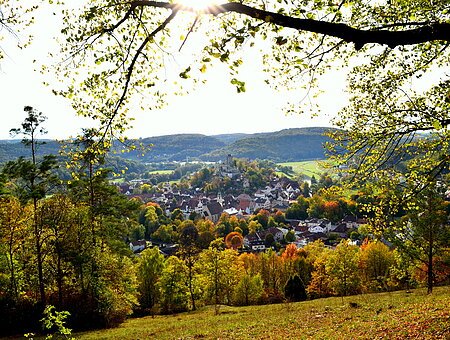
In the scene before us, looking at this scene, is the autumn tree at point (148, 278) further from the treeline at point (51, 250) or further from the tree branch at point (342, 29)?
the tree branch at point (342, 29)

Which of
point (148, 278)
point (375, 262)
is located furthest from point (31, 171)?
point (375, 262)

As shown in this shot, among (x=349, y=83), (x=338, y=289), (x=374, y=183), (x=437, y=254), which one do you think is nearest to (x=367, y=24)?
(x=349, y=83)

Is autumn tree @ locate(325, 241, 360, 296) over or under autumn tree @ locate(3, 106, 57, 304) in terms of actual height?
under

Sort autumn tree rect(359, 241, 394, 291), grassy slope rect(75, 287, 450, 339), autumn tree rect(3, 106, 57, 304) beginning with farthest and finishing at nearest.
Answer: autumn tree rect(359, 241, 394, 291)
autumn tree rect(3, 106, 57, 304)
grassy slope rect(75, 287, 450, 339)

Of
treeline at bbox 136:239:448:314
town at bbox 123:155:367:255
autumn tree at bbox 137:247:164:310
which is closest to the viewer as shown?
treeline at bbox 136:239:448:314

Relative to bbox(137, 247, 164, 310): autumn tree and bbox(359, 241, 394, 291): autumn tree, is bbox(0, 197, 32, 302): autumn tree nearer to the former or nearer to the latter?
bbox(137, 247, 164, 310): autumn tree

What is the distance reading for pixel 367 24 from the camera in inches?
291

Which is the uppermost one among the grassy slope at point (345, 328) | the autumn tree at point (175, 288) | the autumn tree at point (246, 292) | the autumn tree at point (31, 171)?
the autumn tree at point (31, 171)

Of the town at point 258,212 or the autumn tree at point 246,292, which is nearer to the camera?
the autumn tree at point 246,292

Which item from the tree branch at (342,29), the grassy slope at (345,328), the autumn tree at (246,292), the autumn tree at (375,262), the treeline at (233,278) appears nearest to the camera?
the tree branch at (342,29)

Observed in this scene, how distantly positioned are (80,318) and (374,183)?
21.3 metres

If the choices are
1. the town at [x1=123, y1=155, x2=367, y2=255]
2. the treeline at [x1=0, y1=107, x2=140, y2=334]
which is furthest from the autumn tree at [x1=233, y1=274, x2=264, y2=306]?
the treeline at [x1=0, y1=107, x2=140, y2=334]

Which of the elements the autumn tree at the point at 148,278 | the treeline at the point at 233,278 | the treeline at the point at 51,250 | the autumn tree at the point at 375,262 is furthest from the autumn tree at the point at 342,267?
the treeline at the point at 51,250

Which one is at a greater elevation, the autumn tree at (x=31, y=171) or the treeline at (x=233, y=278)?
the autumn tree at (x=31, y=171)
